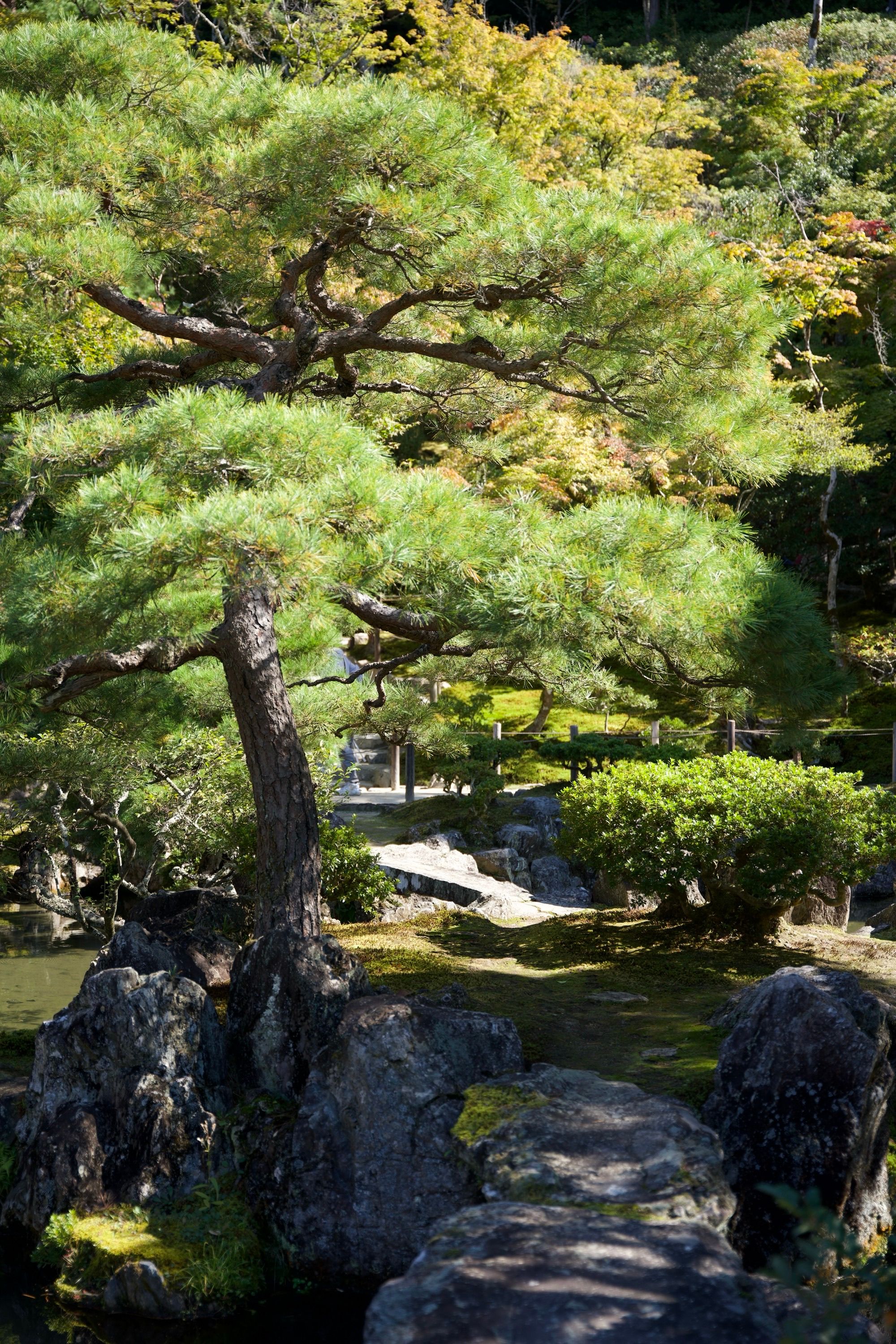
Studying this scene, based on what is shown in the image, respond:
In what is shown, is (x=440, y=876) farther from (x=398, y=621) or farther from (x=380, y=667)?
(x=398, y=621)

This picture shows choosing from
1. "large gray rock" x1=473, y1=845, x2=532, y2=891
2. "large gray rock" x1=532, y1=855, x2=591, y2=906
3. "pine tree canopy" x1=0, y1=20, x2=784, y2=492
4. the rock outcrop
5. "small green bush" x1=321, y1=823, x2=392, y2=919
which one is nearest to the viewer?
"pine tree canopy" x1=0, y1=20, x2=784, y2=492

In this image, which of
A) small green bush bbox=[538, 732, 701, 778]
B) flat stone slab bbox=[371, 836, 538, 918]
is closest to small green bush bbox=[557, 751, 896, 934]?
flat stone slab bbox=[371, 836, 538, 918]

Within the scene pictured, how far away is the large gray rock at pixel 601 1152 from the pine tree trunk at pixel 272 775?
1498 millimetres

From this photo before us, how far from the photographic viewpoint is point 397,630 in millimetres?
5129

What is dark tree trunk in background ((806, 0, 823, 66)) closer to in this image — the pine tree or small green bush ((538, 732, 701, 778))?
small green bush ((538, 732, 701, 778))

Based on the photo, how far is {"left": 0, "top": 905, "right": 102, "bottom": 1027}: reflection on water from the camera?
732cm

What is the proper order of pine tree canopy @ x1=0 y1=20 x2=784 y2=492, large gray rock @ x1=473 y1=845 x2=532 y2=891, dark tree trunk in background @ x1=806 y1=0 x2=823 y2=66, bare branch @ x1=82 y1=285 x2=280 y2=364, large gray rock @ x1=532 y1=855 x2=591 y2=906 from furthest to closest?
dark tree trunk in background @ x1=806 y1=0 x2=823 y2=66, large gray rock @ x1=473 y1=845 x2=532 y2=891, large gray rock @ x1=532 y1=855 x2=591 y2=906, bare branch @ x1=82 y1=285 x2=280 y2=364, pine tree canopy @ x1=0 y1=20 x2=784 y2=492

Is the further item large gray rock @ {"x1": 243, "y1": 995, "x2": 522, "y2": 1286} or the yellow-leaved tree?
the yellow-leaved tree

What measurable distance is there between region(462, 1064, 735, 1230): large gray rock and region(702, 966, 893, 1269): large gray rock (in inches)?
10.4

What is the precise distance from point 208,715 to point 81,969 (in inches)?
98.7

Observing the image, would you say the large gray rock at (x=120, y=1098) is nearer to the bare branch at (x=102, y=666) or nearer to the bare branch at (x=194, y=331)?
the bare branch at (x=102, y=666)

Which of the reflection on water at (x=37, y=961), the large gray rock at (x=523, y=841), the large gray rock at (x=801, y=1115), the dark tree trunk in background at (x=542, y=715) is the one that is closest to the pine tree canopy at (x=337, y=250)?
the large gray rock at (x=801, y=1115)

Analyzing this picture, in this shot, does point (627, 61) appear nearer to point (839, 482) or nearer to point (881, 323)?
point (881, 323)

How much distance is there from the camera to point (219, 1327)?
392 cm
